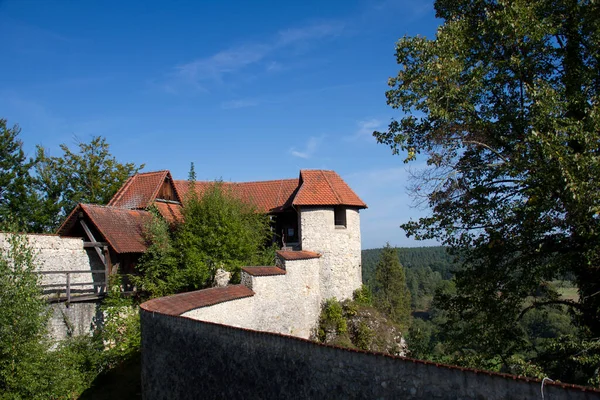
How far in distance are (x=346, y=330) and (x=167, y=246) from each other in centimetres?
829

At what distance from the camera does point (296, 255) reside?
18.8 m

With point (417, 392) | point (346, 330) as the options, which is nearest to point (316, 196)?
point (346, 330)

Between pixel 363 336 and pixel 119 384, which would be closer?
pixel 119 384

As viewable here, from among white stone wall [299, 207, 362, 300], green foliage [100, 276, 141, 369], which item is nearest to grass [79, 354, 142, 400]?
green foliage [100, 276, 141, 369]

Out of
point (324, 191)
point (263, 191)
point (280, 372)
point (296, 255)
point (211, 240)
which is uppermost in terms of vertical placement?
point (263, 191)

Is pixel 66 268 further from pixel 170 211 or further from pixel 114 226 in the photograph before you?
pixel 170 211

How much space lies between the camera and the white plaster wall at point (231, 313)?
1225 centimetres

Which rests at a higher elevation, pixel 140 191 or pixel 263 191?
pixel 263 191

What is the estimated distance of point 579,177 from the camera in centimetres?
828

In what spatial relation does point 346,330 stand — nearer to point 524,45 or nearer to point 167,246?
point 167,246

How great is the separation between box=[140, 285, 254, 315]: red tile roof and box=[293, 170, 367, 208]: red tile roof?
23.5ft

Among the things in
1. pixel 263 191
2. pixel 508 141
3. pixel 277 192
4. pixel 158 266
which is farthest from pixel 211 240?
pixel 508 141

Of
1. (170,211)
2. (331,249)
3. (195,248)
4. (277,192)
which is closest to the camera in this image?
(195,248)

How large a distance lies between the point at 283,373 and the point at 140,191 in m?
17.7
